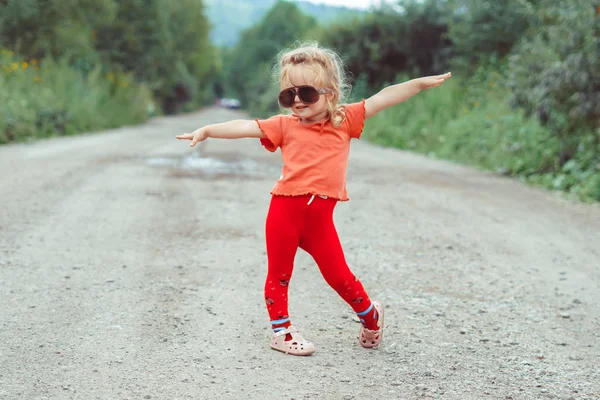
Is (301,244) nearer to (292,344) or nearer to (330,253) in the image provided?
(330,253)

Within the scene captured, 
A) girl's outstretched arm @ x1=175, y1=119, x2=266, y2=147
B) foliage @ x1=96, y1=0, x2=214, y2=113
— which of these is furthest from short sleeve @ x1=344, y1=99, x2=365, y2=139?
foliage @ x1=96, y1=0, x2=214, y2=113

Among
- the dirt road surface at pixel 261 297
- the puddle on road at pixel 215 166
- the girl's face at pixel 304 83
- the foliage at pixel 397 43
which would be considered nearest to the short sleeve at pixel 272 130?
the girl's face at pixel 304 83

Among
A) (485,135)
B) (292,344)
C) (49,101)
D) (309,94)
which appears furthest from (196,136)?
(49,101)

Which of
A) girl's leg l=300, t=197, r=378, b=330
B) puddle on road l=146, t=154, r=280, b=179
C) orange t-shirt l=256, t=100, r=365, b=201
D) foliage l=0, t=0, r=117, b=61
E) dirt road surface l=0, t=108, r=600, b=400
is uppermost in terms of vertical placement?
foliage l=0, t=0, r=117, b=61

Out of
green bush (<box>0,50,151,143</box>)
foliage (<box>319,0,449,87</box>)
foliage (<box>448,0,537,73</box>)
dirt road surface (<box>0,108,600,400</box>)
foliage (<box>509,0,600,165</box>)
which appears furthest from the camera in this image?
foliage (<box>319,0,449,87</box>)

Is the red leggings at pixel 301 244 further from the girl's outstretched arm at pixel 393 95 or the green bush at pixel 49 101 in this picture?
the green bush at pixel 49 101

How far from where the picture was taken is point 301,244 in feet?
11.3

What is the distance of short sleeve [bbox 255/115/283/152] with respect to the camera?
3346 millimetres

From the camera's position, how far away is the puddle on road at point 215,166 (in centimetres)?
1013

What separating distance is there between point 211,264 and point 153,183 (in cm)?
409

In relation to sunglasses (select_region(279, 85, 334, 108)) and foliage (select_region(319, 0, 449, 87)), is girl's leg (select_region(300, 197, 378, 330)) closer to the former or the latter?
sunglasses (select_region(279, 85, 334, 108))

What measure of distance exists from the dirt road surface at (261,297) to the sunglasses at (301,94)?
123 cm

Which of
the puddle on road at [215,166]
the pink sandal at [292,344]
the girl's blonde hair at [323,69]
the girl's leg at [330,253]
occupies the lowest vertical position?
the puddle on road at [215,166]

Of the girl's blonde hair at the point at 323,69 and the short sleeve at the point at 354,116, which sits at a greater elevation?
the girl's blonde hair at the point at 323,69
